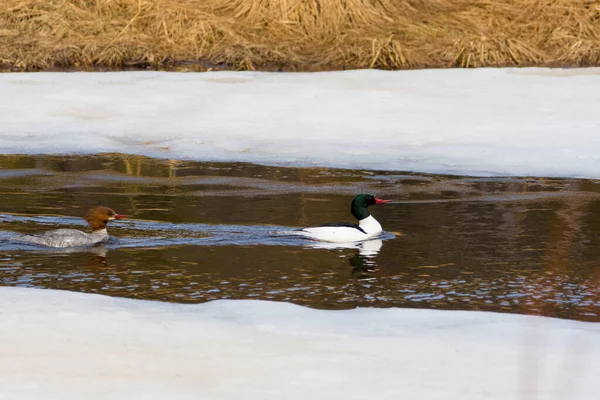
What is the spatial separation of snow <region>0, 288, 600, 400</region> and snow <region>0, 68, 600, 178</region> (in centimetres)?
712

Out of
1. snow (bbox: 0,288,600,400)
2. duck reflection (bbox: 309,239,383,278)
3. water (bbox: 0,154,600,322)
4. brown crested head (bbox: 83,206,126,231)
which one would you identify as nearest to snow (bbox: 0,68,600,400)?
snow (bbox: 0,288,600,400)

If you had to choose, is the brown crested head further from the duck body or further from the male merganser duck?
the duck body

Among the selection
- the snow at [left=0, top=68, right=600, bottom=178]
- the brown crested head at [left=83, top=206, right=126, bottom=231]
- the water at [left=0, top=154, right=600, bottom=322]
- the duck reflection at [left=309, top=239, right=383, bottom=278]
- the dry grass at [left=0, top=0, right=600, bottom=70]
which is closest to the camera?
the water at [left=0, top=154, right=600, bottom=322]

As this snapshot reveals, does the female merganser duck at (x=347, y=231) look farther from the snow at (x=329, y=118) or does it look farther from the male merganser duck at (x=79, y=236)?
the snow at (x=329, y=118)

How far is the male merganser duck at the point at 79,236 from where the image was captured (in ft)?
34.7

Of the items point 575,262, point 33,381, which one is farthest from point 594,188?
point 33,381

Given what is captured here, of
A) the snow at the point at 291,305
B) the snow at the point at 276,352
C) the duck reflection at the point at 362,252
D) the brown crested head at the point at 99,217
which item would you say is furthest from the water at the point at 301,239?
the snow at the point at 276,352

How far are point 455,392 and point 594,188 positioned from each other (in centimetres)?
793

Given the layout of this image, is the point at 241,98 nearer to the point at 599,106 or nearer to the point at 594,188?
the point at 599,106

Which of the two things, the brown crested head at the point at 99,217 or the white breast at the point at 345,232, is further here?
the brown crested head at the point at 99,217

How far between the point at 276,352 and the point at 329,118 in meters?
11.1

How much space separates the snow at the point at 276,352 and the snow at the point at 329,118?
7116 mm

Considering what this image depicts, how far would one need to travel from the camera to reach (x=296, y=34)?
82.5 feet

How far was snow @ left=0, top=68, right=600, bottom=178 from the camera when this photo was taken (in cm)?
1554
